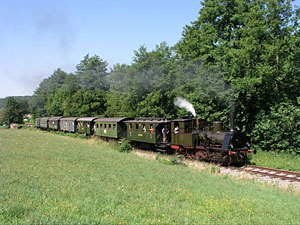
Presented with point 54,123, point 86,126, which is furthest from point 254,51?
point 54,123

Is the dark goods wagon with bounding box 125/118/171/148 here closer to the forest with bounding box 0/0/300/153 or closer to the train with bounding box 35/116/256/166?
the train with bounding box 35/116/256/166

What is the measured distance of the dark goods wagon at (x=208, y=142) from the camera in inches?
611

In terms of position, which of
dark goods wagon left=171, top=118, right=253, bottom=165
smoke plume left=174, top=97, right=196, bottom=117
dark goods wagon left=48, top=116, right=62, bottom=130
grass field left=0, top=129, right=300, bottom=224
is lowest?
grass field left=0, top=129, right=300, bottom=224

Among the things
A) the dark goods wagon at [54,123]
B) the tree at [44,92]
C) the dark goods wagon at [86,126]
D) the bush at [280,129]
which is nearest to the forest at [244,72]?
the bush at [280,129]

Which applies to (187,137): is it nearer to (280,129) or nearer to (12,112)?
(280,129)

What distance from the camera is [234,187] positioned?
400 inches

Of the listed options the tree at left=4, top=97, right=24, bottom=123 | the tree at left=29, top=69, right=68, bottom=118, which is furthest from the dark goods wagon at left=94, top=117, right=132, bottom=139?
the tree at left=4, top=97, right=24, bottom=123

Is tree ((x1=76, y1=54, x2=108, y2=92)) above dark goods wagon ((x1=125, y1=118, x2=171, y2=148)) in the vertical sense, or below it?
above

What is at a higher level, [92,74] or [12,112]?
[92,74]

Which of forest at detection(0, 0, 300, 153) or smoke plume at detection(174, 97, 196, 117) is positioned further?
smoke plume at detection(174, 97, 196, 117)

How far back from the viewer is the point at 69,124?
40094mm

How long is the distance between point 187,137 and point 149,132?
4.45 m

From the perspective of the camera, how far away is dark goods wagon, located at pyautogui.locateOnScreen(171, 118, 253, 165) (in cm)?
1551

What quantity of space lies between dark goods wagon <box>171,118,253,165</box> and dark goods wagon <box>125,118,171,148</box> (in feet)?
4.02
